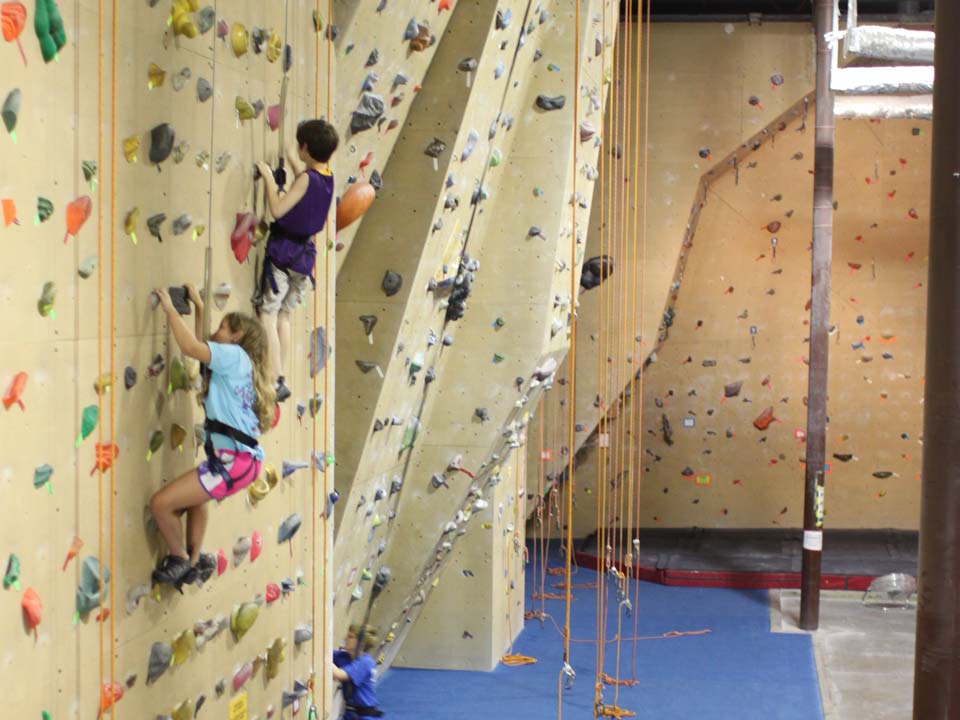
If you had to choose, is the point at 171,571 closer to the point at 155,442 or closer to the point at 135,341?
the point at 155,442

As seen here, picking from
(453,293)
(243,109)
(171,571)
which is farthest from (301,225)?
(453,293)

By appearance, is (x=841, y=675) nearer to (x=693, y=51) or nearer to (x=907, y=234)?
(x=907, y=234)

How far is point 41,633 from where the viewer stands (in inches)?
99.3

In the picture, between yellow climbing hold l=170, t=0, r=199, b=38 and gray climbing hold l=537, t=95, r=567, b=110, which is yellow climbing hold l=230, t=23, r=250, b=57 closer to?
yellow climbing hold l=170, t=0, r=199, b=38

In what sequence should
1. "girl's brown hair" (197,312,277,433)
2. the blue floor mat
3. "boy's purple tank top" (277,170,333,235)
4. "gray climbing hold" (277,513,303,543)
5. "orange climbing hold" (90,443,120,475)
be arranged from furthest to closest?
the blue floor mat < "gray climbing hold" (277,513,303,543) < "boy's purple tank top" (277,170,333,235) < "girl's brown hair" (197,312,277,433) < "orange climbing hold" (90,443,120,475)

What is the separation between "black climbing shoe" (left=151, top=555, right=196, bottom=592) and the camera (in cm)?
304

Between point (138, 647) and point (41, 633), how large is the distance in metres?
0.49

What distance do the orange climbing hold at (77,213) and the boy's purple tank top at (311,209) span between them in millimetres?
899

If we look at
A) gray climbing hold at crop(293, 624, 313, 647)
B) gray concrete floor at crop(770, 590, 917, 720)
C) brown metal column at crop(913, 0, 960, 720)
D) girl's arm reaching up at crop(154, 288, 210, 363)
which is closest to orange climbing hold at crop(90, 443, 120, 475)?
girl's arm reaching up at crop(154, 288, 210, 363)

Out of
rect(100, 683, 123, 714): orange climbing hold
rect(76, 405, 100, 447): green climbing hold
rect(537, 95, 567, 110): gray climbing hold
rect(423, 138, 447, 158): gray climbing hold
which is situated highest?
rect(537, 95, 567, 110): gray climbing hold

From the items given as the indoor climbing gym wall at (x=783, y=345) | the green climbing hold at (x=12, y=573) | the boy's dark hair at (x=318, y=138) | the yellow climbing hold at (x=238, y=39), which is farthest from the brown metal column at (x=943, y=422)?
the indoor climbing gym wall at (x=783, y=345)

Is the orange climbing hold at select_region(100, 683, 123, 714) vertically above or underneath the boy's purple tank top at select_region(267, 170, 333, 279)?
underneath

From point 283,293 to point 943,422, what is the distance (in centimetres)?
185

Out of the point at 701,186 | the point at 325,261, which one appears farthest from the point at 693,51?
the point at 325,261
